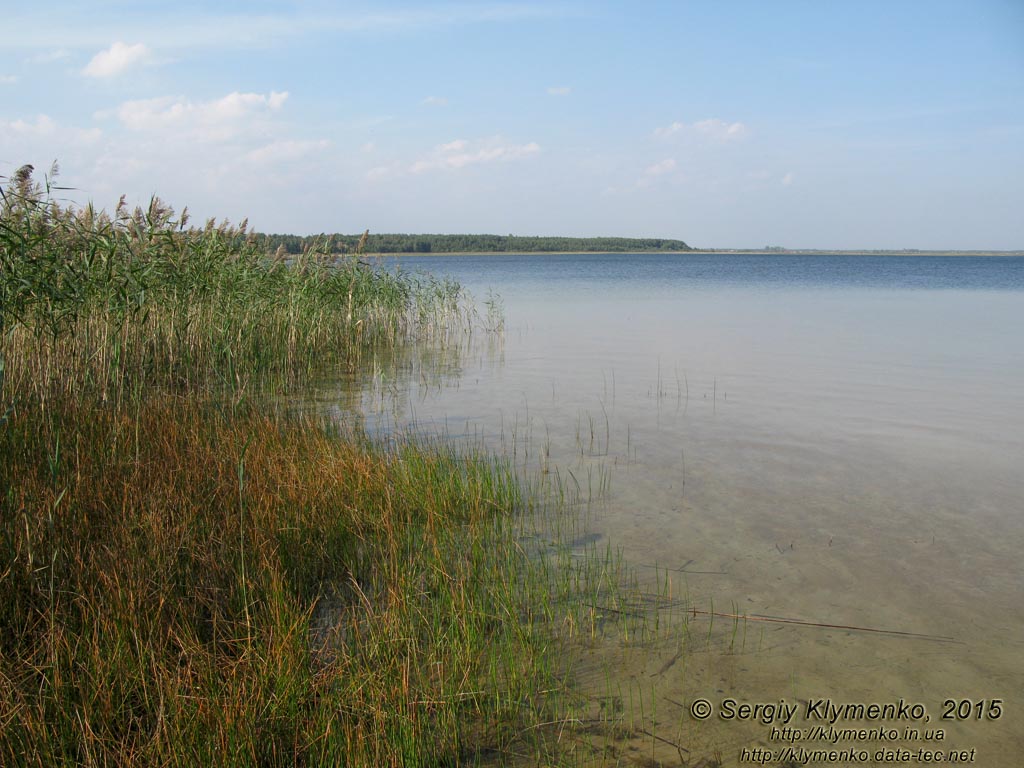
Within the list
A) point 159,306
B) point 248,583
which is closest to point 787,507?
point 248,583

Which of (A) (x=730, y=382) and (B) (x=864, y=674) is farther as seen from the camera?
(A) (x=730, y=382)

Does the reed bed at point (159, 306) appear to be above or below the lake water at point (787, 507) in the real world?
above

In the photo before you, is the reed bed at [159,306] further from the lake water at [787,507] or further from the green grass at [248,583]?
the lake water at [787,507]

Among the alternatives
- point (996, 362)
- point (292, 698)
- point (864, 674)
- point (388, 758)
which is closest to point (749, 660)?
point (864, 674)

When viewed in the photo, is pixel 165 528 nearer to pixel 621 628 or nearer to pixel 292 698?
pixel 292 698

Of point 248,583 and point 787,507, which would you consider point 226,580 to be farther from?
point 787,507

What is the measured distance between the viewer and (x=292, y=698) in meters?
2.62

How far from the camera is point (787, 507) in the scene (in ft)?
17.6

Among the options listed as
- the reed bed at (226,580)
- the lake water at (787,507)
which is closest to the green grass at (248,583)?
the reed bed at (226,580)

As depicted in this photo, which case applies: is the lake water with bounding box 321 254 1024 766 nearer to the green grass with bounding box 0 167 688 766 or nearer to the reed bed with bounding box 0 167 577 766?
the green grass with bounding box 0 167 688 766

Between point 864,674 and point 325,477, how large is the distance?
339cm

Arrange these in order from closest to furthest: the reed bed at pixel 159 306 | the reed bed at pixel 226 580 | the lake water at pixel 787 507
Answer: the reed bed at pixel 226 580 → the lake water at pixel 787 507 → the reed bed at pixel 159 306

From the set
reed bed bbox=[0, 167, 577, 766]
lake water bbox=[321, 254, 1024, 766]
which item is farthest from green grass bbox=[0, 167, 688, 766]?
lake water bbox=[321, 254, 1024, 766]

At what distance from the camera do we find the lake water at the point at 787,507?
3088 mm
